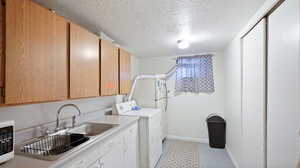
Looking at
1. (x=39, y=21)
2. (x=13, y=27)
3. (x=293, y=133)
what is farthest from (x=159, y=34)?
(x=293, y=133)

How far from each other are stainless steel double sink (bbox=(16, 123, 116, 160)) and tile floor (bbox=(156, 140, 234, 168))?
1.62m

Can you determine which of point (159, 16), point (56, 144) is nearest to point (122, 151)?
point (56, 144)

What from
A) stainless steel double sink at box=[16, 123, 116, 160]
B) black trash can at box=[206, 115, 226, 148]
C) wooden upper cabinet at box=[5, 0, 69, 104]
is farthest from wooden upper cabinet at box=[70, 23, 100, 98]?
black trash can at box=[206, 115, 226, 148]

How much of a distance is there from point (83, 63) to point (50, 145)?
0.92 m

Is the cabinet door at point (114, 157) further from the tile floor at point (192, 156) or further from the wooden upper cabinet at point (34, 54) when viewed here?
the tile floor at point (192, 156)

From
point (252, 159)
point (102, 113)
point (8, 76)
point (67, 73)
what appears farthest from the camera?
point (102, 113)

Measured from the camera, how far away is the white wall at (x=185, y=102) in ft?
10.8

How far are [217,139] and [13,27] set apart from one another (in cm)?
378

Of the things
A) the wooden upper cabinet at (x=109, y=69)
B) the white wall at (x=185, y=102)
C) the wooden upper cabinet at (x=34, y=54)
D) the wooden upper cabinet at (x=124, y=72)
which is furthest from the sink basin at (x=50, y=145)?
the white wall at (x=185, y=102)

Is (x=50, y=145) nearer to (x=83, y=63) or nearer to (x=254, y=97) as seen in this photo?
(x=83, y=63)

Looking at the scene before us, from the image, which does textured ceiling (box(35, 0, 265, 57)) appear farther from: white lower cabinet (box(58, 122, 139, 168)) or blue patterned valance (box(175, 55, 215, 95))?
white lower cabinet (box(58, 122, 139, 168))

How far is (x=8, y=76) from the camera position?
2.91 ft

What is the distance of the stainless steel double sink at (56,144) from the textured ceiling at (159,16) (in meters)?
1.34

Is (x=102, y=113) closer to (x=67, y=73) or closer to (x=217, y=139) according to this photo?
(x=67, y=73)
